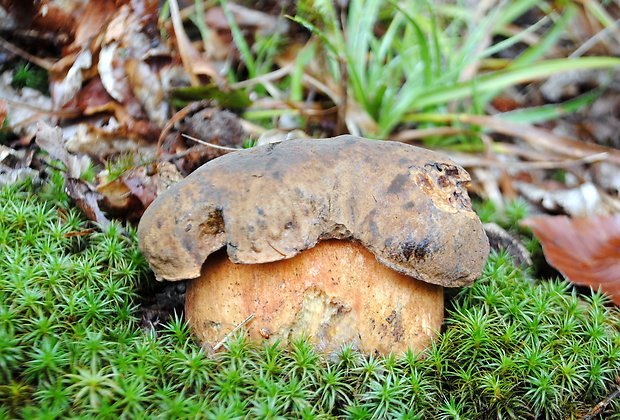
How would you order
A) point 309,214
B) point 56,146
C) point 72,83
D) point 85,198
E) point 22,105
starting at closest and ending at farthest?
point 309,214 → point 85,198 → point 56,146 → point 22,105 → point 72,83

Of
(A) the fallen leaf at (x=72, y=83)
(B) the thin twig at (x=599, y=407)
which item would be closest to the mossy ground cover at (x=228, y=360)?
(B) the thin twig at (x=599, y=407)

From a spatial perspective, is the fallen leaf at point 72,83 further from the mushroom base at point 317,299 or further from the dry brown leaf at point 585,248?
the dry brown leaf at point 585,248

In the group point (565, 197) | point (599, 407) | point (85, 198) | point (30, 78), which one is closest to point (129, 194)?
point (85, 198)

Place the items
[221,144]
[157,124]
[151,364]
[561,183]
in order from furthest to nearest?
1. [561,183]
2. [157,124]
3. [221,144]
4. [151,364]

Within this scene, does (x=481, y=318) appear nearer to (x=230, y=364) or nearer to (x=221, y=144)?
(x=230, y=364)

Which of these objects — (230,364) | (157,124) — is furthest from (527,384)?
(157,124)

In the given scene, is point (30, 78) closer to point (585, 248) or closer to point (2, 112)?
point (2, 112)

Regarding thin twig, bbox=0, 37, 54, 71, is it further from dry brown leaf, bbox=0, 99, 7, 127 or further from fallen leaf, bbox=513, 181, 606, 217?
fallen leaf, bbox=513, 181, 606, 217

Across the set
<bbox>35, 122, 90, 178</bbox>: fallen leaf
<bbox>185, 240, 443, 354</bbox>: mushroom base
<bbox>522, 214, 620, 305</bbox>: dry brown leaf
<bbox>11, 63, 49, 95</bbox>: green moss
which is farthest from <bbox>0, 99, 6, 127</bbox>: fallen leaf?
<bbox>522, 214, 620, 305</bbox>: dry brown leaf
